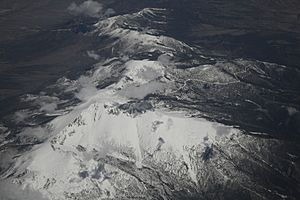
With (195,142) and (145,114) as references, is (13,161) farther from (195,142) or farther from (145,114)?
(195,142)

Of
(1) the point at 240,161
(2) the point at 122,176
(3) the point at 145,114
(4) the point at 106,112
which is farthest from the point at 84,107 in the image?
(1) the point at 240,161

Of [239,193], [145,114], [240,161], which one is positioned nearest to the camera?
[239,193]

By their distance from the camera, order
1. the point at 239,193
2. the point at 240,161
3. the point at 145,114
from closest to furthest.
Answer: the point at 239,193, the point at 240,161, the point at 145,114

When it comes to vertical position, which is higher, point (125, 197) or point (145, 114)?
point (145, 114)

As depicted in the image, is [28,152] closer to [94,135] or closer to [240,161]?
[94,135]

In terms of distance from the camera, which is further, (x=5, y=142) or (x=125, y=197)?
(x=5, y=142)

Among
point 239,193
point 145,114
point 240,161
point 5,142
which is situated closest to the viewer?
point 239,193

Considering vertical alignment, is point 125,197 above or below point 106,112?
below

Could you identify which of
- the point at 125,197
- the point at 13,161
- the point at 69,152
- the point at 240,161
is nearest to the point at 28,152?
the point at 13,161

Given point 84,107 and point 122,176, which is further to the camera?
point 84,107
